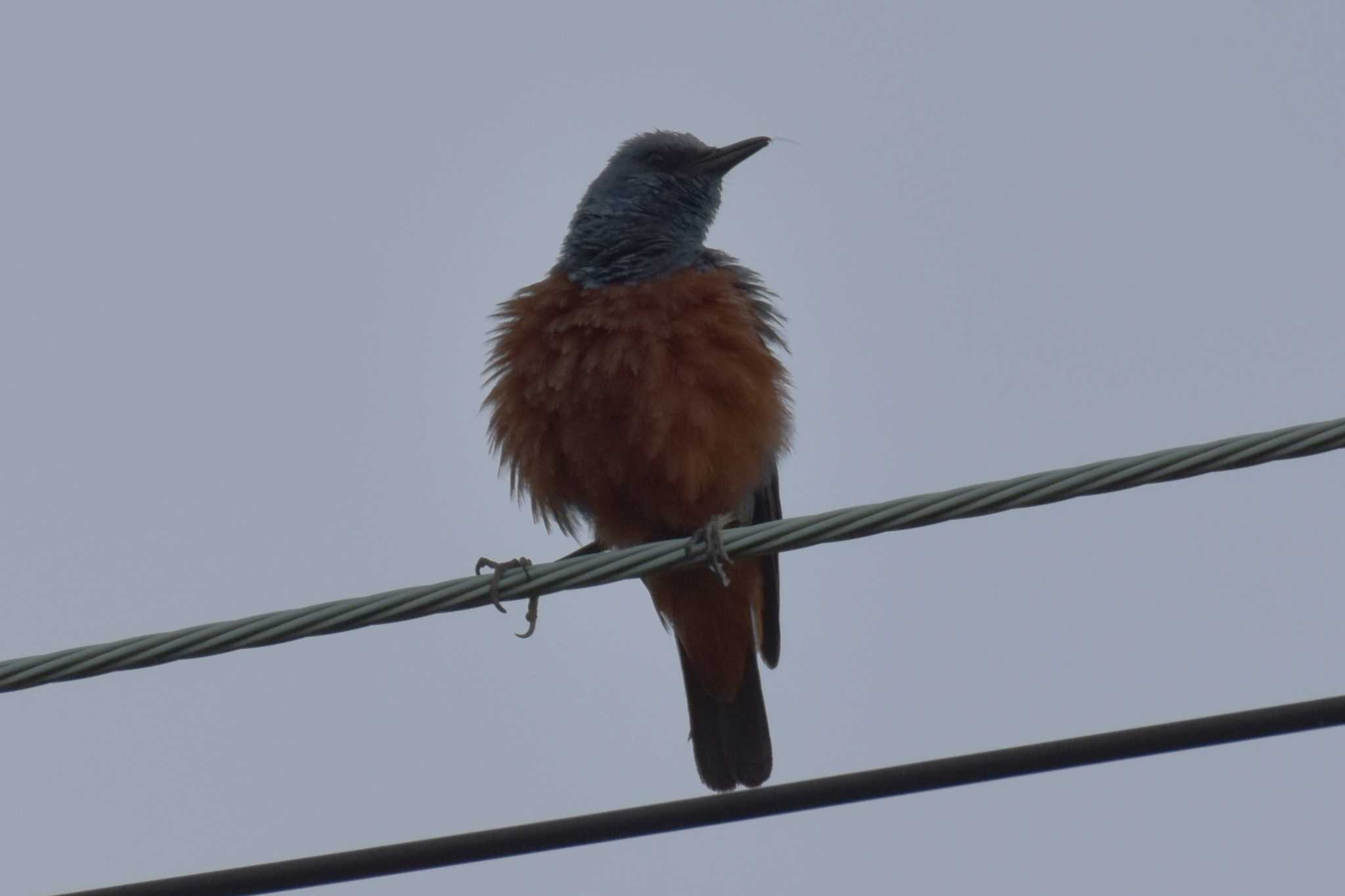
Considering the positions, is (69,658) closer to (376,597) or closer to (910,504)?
(376,597)

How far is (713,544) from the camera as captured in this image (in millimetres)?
4883

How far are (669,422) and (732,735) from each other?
172cm

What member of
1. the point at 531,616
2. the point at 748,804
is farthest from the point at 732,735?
the point at 748,804

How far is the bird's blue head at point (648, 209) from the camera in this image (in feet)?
23.0

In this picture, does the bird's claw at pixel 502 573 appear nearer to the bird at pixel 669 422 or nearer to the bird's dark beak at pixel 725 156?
the bird at pixel 669 422

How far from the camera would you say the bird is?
6.34 meters

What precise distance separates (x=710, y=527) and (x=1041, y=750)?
75.1 inches

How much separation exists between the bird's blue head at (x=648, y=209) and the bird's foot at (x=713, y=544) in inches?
62.9

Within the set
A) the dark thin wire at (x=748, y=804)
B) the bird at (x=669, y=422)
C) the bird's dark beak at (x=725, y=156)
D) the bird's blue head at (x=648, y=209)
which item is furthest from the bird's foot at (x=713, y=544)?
the bird's dark beak at (x=725, y=156)

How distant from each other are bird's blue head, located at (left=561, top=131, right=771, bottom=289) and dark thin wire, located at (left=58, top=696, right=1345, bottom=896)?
339cm

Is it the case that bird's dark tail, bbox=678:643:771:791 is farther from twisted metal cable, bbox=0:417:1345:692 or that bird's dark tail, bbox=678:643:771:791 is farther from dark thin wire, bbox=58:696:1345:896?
dark thin wire, bbox=58:696:1345:896

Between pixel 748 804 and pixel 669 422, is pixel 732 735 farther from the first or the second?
pixel 748 804

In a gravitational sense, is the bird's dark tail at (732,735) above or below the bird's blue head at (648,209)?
→ below

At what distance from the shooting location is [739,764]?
721 centimetres
